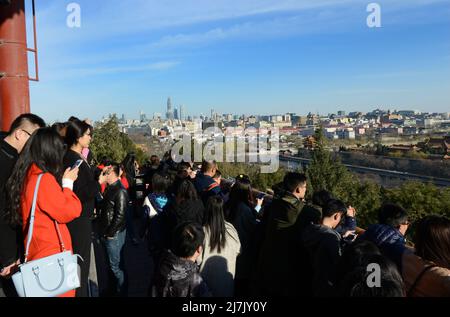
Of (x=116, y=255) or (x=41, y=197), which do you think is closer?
(x=41, y=197)

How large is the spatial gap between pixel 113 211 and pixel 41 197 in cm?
166

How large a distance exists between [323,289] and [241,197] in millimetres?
1439

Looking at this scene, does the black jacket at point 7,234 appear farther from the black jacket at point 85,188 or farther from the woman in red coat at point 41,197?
Answer: the black jacket at point 85,188

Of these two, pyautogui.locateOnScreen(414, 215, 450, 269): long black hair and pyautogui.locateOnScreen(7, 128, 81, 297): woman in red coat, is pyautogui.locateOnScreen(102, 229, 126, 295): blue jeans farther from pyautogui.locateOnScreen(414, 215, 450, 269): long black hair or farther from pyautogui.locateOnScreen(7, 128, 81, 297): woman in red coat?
pyautogui.locateOnScreen(414, 215, 450, 269): long black hair

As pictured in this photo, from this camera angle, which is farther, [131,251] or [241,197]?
[131,251]

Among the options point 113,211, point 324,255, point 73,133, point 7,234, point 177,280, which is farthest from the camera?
point 113,211

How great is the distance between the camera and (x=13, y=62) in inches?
170

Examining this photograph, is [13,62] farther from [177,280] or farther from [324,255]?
[324,255]

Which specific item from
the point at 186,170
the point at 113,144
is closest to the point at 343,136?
the point at 113,144

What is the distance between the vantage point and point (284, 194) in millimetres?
3125

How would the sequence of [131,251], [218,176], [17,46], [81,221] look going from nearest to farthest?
[81,221]
[17,46]
[218,176]
[131,251]

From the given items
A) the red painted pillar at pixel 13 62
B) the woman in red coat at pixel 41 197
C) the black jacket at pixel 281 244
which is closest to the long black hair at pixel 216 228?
the black jacket at pixel 281 244

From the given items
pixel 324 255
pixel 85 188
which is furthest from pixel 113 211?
pixel 324 255

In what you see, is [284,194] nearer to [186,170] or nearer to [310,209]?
[310,209]
